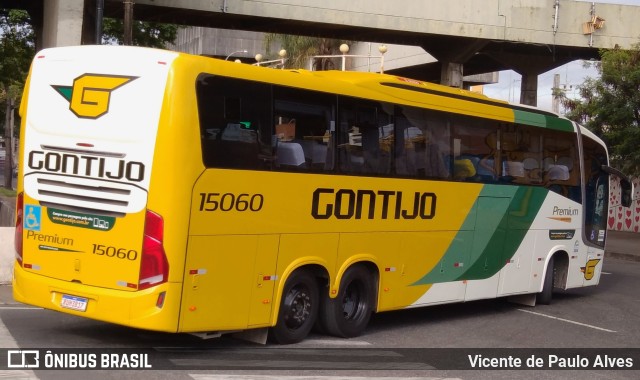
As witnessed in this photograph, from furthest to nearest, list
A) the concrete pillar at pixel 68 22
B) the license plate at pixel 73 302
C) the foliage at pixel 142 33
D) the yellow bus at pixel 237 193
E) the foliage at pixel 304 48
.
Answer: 1. the foliage at pixel 304 48
2. the foliage at pixel 142 33
3. the concrete pillar at pixel 68 22
4. the license plate at pixel 73 302
5. the yellow bus at pixel 237 193

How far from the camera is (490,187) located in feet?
47.2

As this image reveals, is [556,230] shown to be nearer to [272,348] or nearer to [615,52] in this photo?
[272,348]

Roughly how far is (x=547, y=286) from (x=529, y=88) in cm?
2184

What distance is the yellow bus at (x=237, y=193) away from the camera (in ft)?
31.0

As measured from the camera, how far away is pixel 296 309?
36.7 ft

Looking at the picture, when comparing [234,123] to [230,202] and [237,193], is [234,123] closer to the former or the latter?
[237,193]

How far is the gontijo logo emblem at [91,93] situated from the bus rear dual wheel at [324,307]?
9.66 ft

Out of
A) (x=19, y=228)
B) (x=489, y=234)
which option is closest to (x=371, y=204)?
(x=489, y=234)

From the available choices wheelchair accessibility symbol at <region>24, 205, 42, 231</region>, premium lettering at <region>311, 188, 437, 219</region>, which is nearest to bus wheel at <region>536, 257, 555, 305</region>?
premium lettering at <region>311, 188, 437, 219</region>

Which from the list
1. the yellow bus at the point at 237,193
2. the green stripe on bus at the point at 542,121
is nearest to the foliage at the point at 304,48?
the green stripe on bus at the point at 542,121

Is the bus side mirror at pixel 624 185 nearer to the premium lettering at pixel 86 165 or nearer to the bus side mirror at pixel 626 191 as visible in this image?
the bus side mirror at pixel 626 191

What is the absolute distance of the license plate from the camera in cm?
971

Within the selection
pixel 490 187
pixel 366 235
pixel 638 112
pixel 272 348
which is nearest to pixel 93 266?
pixel 272 348

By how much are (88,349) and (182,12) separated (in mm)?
19648
